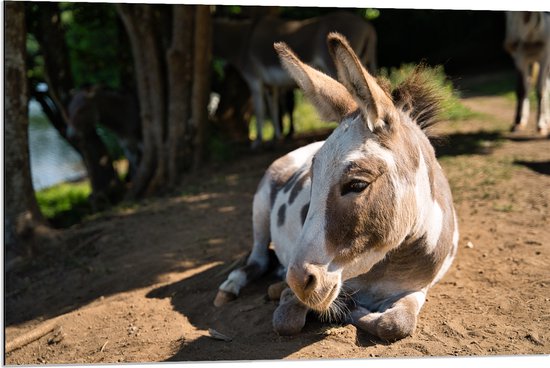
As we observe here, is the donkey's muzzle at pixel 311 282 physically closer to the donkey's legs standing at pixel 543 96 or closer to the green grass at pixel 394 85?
the green grass at pixel 394 85

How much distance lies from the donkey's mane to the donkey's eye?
24.4 inches

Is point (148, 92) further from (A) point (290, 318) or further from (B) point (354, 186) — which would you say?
(B) point (354, 186)

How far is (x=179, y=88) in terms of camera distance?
7.40 meters

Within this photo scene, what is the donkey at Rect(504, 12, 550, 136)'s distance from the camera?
7008 millimetres

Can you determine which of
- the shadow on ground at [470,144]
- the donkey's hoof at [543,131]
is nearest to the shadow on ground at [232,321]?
the shadow on ground at [470,144]

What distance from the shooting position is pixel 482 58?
10.1 m

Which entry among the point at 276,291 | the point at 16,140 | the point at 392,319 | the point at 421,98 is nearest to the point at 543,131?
the point at 421,98

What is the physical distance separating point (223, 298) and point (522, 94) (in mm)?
4937

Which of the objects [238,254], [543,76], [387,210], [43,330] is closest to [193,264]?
[238,254]

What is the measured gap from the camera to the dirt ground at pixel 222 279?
10.8 feet

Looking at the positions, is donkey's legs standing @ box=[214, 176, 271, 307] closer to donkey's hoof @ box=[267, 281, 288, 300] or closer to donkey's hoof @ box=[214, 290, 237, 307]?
donkey's hoof @ box=[214, 290, 237, 307]

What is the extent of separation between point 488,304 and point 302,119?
25.0 feet

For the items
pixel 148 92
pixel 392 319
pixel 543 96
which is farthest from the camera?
→ pixel 148 92

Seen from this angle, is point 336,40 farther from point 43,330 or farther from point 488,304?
point 43,330
